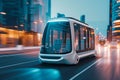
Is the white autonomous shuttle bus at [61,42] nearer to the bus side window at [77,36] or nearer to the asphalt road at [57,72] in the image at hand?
the bus side window at [77,36]

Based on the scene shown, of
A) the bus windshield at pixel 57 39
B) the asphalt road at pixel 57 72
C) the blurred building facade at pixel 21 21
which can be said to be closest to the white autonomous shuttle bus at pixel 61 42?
the bus windshield at pixel 57 39

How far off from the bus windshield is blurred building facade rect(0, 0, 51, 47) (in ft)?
103

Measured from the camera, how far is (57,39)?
1606 cm

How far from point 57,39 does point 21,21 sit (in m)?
86.7

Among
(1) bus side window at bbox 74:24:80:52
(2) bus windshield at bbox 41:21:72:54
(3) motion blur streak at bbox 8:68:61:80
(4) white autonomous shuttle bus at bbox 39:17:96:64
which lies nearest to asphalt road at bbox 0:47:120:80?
(3) motion blur streak at bbox 8:68:61:80

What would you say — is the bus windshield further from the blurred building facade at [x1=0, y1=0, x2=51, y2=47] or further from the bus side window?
the blurred building facade at [x1=0, y1=0, x2=51, y2=47]

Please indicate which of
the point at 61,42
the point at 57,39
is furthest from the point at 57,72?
the point at 57,39

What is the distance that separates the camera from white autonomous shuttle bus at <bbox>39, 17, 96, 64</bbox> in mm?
15422

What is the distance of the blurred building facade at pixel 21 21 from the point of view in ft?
172

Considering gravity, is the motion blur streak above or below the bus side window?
below

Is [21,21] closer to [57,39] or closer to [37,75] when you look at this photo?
[57,39]

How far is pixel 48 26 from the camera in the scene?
54.3 feet

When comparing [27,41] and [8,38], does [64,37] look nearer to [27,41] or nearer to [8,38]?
[8,38]

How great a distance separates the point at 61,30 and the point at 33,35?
154 feet
